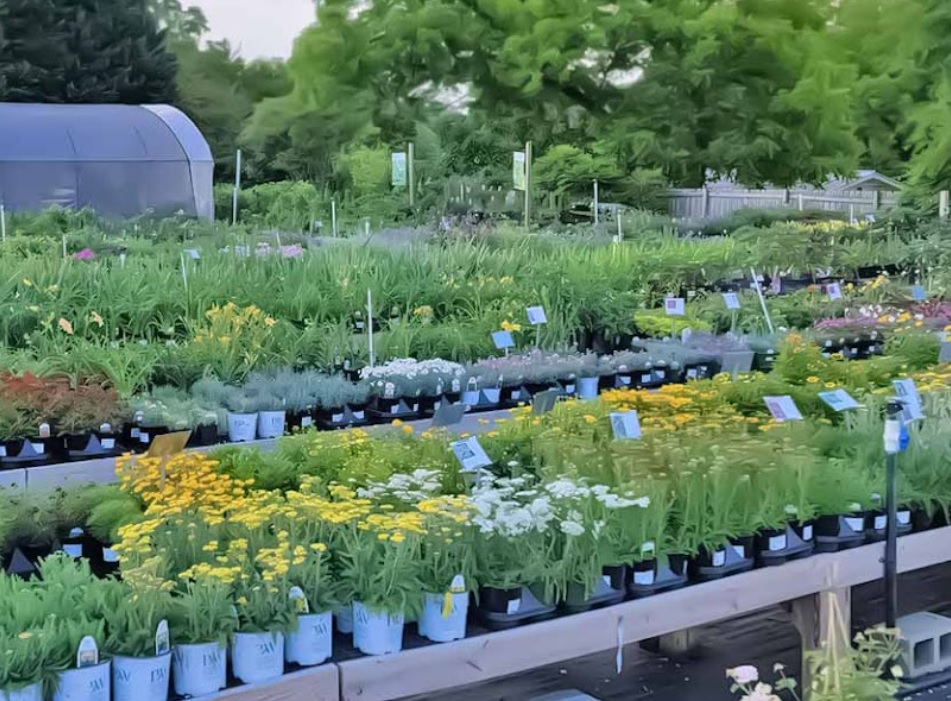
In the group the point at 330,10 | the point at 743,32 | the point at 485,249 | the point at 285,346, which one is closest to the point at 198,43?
the point at 330,10

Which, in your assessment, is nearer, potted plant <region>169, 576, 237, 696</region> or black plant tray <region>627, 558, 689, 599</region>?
potted plant <region>169, 576, 237, 696</region>

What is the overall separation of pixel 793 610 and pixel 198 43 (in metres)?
33.5

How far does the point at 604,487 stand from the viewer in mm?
3119

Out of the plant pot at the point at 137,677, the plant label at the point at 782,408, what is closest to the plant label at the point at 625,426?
the plant label at the point at 782,408

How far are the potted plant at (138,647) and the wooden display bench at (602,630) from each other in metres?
0.17

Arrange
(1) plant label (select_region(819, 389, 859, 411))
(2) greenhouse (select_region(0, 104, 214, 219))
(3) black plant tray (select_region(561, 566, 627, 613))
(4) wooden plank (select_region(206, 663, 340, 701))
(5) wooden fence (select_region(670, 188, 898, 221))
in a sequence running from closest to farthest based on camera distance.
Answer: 1. (4) wooden plank (select_region(206, 663, 340, 701))
2. (3) black plant tray (select_region(561, 566, 627, 613))
3. (1) plant label (select_region(819, 389, 859, 411))
4. (2) greenhouse (select_region(0, 104, 214, 219))
5. (5) wooden fence (select_region(670, 188, 898, 221))

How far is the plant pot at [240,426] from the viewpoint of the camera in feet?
15.7

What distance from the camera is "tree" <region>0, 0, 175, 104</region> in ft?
76.1

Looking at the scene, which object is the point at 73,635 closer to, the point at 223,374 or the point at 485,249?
the point at 223,374

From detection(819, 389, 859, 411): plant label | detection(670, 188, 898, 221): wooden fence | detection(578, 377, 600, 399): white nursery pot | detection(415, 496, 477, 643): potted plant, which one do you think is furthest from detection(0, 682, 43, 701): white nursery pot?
detection(670, 188, 898, 221): wooden fence

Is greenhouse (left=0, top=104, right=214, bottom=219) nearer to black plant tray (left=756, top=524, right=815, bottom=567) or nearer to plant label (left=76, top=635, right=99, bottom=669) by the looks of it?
black plant tray (left=756, top=524, right=815, bottom=567)

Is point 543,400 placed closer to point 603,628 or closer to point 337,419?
point 603,628

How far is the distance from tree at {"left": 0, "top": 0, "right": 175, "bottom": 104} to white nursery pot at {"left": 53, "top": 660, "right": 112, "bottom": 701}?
2273 centimetres

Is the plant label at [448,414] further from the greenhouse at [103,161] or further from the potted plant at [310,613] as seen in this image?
the greenhouse at [103,161]
